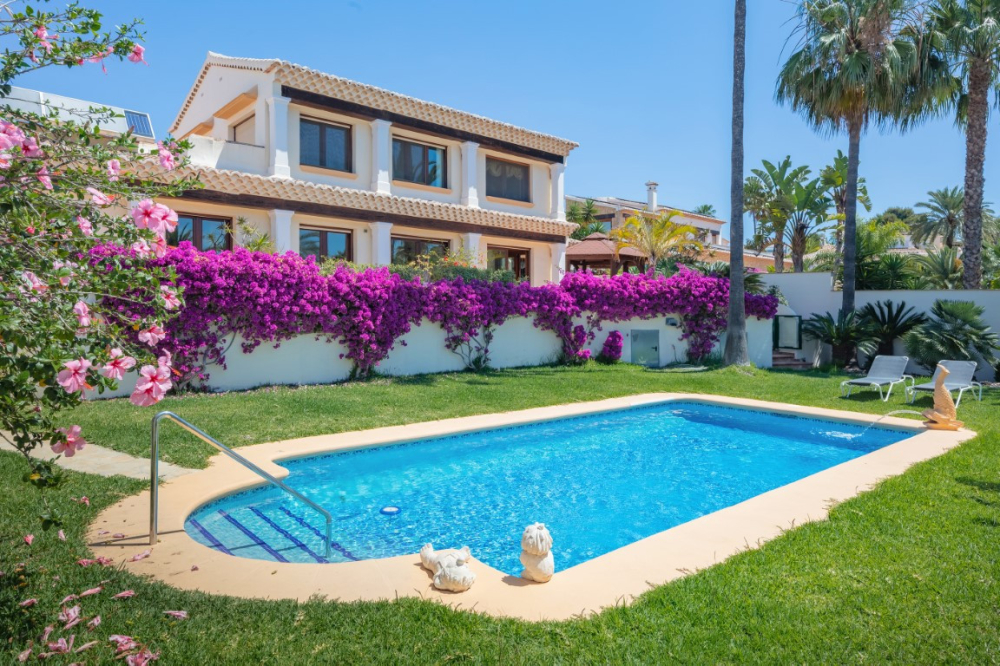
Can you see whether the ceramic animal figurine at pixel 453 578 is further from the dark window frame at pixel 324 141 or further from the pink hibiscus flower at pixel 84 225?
the dark window frame at pixel 324 141

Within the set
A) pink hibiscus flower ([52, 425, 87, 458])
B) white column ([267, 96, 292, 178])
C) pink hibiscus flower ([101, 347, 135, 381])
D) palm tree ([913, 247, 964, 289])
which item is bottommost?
pink hibiscus flower ([52, 425, 87, 458])

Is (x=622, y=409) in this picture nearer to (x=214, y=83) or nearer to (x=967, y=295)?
(x=967, y=295)

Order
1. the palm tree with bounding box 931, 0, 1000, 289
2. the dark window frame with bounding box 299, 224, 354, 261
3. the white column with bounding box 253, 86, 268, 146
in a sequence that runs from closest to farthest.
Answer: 1. the white column with bounding box 253, 86, 268, 146
2. the palm tree with bounding box 931, 0, 1000, 289
3. the dark window frame with bounding box 299, 224, 354, 261

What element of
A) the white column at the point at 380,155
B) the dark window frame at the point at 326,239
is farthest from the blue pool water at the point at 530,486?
the white column at the point at 380,155

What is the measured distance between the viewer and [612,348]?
19.1 meters

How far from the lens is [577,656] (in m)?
3.30

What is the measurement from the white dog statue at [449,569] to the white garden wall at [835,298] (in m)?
18.3

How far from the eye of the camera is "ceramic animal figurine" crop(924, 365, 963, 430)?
32.7ft

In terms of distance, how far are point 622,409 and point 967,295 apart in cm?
1237

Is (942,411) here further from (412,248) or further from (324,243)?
(324,243)

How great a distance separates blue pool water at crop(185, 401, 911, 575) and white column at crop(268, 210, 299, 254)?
10.2 m

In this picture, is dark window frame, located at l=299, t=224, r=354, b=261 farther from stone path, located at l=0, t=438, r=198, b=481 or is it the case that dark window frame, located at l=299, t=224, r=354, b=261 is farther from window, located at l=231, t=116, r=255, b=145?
stone path, located at l=0, t=438, r=198, b=481

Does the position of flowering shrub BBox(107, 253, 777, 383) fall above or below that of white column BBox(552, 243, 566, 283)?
below

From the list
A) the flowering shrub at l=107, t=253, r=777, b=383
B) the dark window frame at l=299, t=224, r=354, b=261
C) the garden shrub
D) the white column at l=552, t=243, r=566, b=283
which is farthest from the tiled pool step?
the white column at l=552, t=243, r=566, b=283
